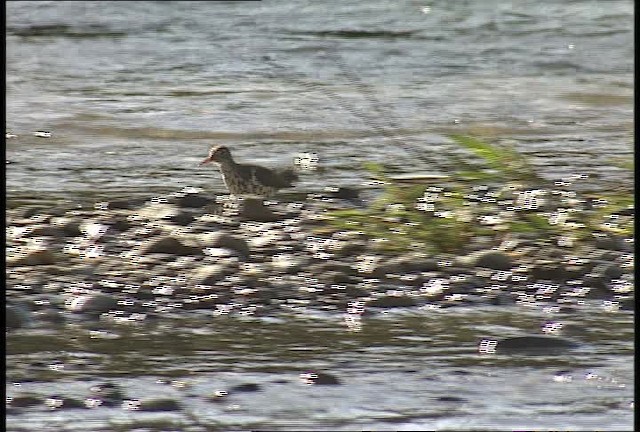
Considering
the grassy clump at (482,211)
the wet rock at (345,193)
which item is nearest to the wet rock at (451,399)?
the grassy clump at (482,211)

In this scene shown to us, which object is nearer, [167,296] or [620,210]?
[167,296]

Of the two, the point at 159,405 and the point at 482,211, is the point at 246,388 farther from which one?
the point at 482,211

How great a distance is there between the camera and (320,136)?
8523 millimetres

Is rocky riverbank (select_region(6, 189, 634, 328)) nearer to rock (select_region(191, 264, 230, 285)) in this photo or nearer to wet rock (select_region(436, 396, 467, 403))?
rock (select_region(191, 264, 230, 285))

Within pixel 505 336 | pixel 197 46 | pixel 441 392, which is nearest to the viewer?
pixel 441 392

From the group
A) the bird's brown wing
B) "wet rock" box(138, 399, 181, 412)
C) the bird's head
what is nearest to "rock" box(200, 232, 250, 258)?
the bird's brown wing

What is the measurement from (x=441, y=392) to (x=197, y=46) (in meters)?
7.51

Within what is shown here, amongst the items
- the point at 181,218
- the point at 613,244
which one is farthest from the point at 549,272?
the point at 181,218

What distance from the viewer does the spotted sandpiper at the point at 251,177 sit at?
6801 millimetres

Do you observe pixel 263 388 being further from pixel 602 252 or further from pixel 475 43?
pixel 475 43

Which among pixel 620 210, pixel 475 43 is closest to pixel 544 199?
→ pixel 620 210

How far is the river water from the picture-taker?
4.17 metres

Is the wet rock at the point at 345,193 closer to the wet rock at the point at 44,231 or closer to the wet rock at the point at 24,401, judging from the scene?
the wet rock at the point at 44,231

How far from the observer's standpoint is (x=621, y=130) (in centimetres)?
861
